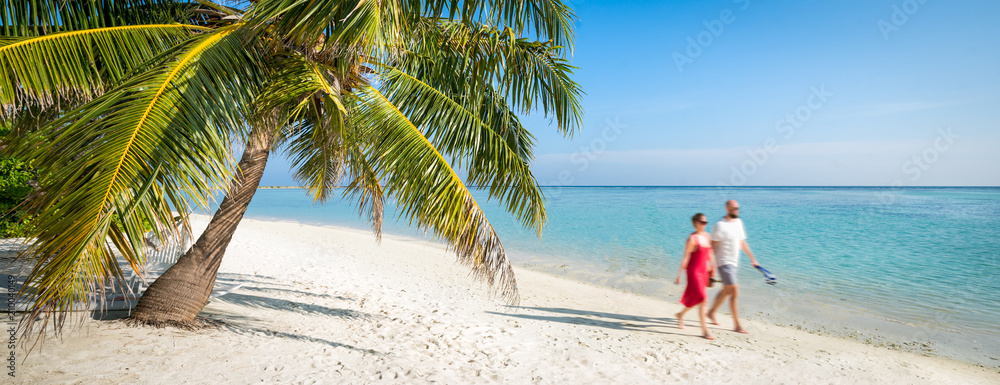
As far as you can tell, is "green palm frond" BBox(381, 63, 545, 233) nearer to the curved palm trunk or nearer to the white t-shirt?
the curved palm trunk

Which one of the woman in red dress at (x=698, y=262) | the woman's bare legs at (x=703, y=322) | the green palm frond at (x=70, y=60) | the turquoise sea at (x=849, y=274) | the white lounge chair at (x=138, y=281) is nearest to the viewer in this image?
the green palm frond at (x=70, y=60)

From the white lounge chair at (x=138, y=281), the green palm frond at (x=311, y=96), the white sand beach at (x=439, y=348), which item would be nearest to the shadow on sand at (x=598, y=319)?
the white sand beach at (x=439, y=348)

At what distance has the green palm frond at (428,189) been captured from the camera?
3803 millimetres

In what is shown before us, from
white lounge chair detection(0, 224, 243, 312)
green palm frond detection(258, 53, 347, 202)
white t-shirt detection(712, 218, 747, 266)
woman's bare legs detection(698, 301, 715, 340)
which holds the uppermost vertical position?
green palm frond detection(258, 53, 347, 202)

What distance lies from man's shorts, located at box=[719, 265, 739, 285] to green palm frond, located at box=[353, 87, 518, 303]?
2696 millimetres

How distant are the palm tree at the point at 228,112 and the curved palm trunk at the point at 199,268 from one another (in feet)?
0.05

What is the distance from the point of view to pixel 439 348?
4703 millimetres

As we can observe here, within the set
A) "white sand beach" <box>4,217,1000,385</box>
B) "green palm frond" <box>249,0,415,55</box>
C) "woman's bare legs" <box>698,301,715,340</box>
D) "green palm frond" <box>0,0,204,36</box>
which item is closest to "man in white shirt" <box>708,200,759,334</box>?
"woman's bare legs" <box>698,301,715,340</box>

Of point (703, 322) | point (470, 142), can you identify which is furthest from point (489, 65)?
point (703, 322)

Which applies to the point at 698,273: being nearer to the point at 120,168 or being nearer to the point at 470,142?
the point at 470,142

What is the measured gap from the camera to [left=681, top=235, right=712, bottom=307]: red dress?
530cm

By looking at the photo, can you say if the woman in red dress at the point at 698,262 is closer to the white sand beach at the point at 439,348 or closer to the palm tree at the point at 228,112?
the white sand beach at the point at 439,348

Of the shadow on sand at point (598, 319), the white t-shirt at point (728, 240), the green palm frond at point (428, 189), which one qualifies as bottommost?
the shadow on sand at point (598, 319)

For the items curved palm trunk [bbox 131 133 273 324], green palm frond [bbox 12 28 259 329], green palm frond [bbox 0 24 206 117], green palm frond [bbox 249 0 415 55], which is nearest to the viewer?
green palm frond [bbox 12 28 259 329]
